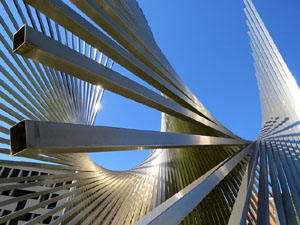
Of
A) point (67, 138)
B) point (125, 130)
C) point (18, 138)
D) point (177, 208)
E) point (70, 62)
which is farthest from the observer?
point (177, 208)

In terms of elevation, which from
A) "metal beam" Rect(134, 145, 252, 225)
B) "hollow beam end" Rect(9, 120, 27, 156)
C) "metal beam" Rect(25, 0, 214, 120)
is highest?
"metal beam" Rect(25, 0, 214, 120)

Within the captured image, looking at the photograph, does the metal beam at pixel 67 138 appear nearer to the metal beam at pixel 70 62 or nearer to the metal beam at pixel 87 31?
the metal beam at pixel 70 62

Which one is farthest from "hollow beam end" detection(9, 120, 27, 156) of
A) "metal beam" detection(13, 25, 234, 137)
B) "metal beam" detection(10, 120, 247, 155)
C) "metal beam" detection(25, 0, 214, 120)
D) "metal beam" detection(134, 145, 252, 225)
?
"metal beam" detection(134, 145, 252, 225)

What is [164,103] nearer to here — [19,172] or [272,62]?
[272,62]

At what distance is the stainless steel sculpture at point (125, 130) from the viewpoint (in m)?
1.36

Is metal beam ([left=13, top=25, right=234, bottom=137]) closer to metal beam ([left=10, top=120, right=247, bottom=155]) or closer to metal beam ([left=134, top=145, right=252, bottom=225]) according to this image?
metal beam ([left=10, top=120, right=247, bottom=155])

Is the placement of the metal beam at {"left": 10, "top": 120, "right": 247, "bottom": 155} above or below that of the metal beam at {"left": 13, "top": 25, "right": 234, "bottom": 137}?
below

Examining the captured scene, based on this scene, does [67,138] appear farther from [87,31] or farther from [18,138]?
[87,31]

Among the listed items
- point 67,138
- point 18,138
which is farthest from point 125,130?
point 18,138

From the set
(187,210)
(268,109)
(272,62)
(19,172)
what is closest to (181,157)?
(268,109)

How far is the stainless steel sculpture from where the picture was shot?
53.4 inches

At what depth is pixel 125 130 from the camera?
1.53m

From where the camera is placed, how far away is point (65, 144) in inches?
43.2

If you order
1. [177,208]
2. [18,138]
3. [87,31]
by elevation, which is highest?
[87,31]
